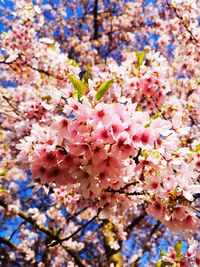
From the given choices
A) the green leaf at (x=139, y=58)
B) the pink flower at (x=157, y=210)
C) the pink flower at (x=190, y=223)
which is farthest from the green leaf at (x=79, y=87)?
the green leaf at (x=139, y=58)

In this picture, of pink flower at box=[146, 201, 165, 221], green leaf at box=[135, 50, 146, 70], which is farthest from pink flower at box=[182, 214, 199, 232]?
green leaf at box=[135, 50, 146, 70]

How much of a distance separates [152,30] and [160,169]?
1055 centimetres

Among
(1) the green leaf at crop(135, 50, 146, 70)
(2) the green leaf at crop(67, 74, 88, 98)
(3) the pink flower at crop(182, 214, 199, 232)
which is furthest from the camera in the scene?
(1) the green leaf at crop(135, 50, 146, 70)

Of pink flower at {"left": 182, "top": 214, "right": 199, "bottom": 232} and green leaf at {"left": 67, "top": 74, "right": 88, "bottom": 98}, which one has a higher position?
green leaf at {"left": 67, "top": 74, "right": 88, "bottom": 98}

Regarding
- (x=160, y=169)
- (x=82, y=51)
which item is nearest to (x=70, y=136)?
(x=160, y=169)

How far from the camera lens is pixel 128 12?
12.0 m

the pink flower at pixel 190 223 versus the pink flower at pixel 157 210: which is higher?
the pink flower at pixel 157 210

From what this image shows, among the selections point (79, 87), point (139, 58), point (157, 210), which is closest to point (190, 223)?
point (157, 210)

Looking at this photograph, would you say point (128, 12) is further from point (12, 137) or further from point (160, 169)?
point (160, 169)

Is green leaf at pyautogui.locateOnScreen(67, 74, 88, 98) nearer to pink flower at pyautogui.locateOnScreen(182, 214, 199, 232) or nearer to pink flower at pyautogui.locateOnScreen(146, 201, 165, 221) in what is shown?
pink flower at pyautogui.locateOnScreen(146, 201, 165, 221)

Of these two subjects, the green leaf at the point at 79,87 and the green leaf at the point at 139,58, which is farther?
the green leaf at the point at 139,58

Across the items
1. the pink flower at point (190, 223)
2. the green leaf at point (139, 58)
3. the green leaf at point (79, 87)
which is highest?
the green leaf at point (139, 58)

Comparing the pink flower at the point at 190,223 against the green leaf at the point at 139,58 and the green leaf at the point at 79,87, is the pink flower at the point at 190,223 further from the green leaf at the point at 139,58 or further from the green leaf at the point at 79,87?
the green leaf at the point at 139,58

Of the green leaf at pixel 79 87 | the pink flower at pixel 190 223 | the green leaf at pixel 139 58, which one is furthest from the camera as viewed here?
the green leaf at pixel 139 58
